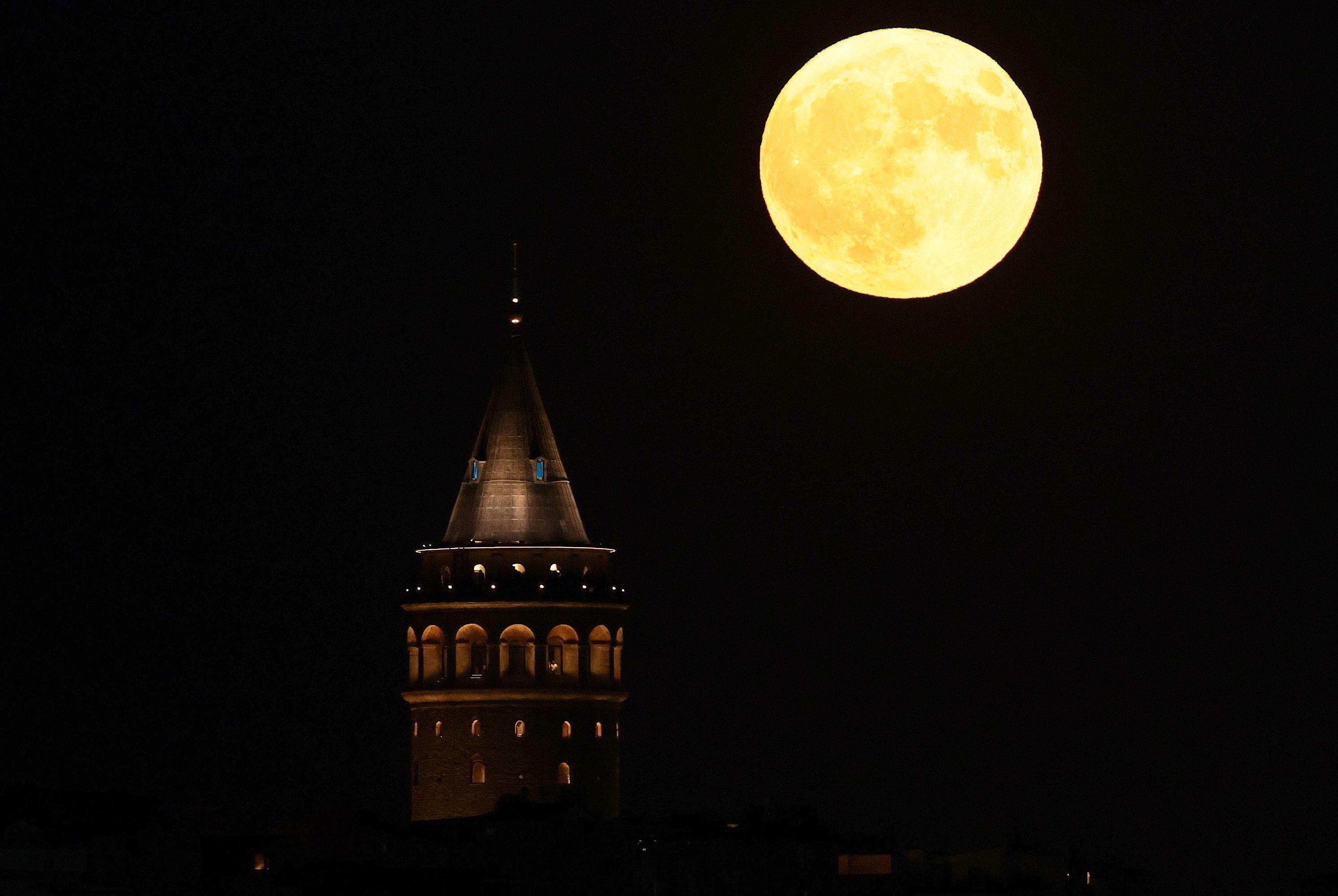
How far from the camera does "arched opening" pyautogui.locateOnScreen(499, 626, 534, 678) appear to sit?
8312 cm

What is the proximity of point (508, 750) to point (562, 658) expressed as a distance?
198 centimetres

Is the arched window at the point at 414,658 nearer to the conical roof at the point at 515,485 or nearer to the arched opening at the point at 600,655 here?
the conical roof at the point at 515,485

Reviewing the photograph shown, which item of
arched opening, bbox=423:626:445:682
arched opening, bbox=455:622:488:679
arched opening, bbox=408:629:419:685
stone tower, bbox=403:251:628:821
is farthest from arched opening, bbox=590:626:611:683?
arched opening, bbox=408:629:419:685

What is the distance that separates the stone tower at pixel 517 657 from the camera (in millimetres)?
82875

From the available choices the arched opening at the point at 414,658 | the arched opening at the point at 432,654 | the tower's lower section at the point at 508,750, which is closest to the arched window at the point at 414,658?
the arched opening at the point at 414,658

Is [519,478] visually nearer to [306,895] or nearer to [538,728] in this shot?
[538,728]

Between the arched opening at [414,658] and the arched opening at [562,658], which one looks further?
the arched opening at [414,658]

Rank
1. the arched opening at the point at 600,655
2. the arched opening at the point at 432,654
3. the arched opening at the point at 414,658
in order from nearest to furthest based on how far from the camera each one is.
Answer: the arched opening at the point at 600,655, the arched opening at the point at 432,654, the arched opening at the point at 414,658

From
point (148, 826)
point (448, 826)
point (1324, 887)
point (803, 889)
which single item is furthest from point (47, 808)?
point (1324, 887)

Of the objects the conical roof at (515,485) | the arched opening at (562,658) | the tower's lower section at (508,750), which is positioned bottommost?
the tower's lower section at (508,750)

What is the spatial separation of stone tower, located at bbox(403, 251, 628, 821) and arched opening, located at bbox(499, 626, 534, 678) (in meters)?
0.02

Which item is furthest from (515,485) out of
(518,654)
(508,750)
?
(508,750)

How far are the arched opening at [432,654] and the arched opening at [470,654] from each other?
1.22 ft

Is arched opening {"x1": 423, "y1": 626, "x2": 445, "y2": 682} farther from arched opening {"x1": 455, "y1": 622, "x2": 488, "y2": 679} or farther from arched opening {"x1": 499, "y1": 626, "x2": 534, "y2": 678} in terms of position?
arched opening {"x1": 499, "y1": 626, "x2": 534, "y2": 678}
